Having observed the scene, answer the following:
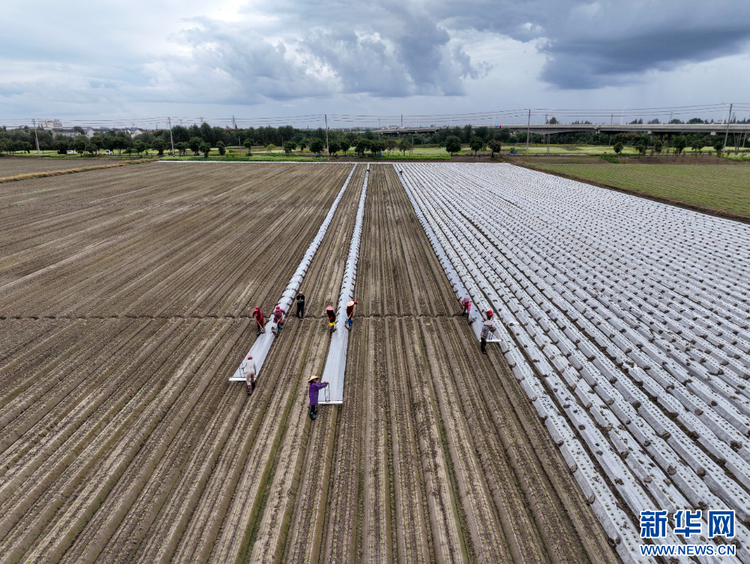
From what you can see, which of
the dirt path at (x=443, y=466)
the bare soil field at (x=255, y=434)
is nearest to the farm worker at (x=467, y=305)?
the bare soil field at (x=255, y=434)

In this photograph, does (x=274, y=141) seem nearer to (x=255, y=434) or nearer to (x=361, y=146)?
(x=361, y=146)

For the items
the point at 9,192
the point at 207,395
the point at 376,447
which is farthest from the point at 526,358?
the point at 9,192

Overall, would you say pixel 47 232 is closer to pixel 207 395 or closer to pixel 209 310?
pixel 209 310

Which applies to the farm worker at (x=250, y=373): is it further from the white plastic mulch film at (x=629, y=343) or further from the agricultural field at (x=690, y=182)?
the agricultural field at (x=690, y=182)

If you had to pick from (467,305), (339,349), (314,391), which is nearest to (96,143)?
(339,349)

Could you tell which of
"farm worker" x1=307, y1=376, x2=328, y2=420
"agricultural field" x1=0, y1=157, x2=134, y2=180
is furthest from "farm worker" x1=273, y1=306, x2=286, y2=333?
"agricultural field" x1=0, y1=157, x2=134, y2=180

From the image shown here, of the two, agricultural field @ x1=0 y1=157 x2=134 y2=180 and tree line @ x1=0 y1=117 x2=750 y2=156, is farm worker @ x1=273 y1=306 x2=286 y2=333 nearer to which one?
agricultural field @ x1=0 y1=157 x2=134 y2=180
